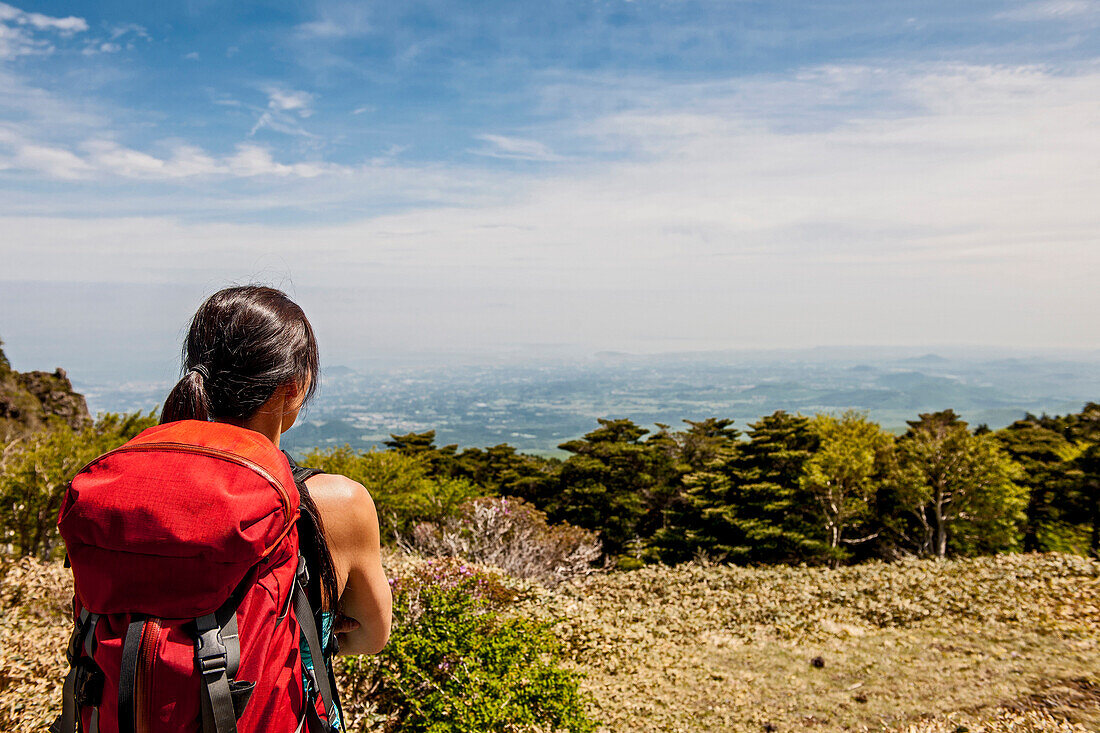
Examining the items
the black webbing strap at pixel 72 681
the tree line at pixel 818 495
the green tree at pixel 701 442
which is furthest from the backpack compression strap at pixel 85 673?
the green tree at pixel 701 442

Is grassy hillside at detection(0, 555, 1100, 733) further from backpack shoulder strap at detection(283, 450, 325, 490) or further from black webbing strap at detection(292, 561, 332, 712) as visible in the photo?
backpack shoulder strap at detection(283, 450, 325, 490)

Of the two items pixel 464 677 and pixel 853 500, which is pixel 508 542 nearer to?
pixel 464 677

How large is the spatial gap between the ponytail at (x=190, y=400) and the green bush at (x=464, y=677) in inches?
135

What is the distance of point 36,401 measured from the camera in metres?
28.6

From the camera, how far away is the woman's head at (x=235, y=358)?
1.34 m

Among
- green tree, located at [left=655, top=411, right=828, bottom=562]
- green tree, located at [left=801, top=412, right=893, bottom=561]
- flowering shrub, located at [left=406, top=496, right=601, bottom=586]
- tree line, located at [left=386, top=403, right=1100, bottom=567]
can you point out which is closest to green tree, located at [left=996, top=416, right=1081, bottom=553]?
tree line, located at [left=386, top=403, right=1100, bottom=567]

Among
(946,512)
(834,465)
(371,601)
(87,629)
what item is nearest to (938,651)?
(371,601)

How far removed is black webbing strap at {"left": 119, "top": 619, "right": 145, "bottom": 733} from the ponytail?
1.39ft

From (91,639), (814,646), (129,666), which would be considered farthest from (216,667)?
(814,646)

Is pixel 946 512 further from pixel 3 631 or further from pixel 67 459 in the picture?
pixel 67 459

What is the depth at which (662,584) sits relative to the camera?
1104cm

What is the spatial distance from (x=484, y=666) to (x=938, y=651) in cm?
611

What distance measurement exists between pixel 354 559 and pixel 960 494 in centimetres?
2052

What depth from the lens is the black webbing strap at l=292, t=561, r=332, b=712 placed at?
1.31m
